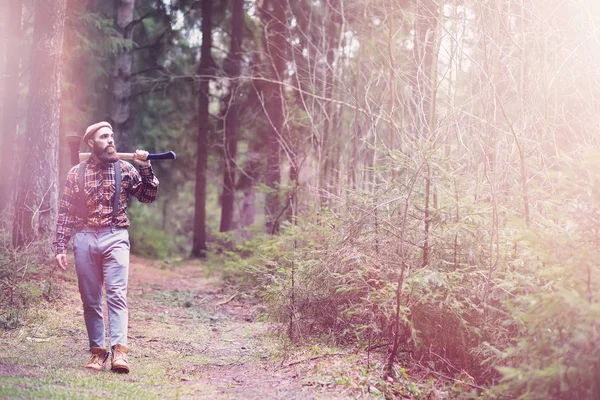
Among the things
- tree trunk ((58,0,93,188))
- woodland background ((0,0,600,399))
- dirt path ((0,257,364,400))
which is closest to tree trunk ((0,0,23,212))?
woodland background ((0,0,600,399))

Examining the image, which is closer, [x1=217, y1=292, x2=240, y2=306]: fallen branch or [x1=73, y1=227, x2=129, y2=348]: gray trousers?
[x1=73, y1=227, x2=129, y2=348]: gray trousers

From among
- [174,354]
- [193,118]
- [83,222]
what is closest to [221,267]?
[174,354]

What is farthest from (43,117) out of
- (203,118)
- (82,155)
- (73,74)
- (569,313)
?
(203,118)

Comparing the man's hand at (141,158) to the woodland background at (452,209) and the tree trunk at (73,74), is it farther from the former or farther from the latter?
the tree trunk at (73,74)

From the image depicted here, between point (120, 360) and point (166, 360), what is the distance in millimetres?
1035

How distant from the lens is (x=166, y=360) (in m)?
6.53

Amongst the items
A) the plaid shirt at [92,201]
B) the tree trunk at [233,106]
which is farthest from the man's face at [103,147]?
the tree trunk at [233,106]

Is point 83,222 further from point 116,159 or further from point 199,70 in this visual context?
point 199,70

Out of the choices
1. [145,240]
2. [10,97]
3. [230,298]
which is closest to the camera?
[230,298]

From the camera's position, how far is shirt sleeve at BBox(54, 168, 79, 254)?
5.75 metres

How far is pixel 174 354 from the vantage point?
22.6 feet

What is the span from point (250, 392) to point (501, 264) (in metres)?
2.76

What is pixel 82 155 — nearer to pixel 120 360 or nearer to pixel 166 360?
pixel 120 360

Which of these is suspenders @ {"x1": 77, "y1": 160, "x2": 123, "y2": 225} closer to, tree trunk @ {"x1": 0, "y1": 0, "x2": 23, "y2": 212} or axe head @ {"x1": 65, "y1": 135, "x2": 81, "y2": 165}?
axe head @ {"x1": 65, "y1": 135, "x2": 81, "y2": 165}
